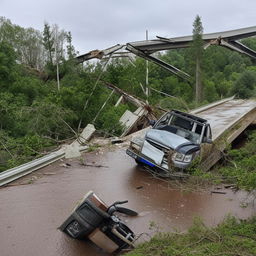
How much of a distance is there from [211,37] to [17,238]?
54.5ft

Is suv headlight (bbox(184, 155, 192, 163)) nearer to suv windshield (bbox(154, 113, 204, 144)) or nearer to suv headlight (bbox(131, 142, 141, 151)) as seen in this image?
suv windshield (bbox(154, 113, 204, 144))

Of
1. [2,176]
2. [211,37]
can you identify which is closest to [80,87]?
[211,37]

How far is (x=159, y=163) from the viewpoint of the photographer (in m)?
10.6

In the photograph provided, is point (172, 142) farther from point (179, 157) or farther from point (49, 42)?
point (49, 42)

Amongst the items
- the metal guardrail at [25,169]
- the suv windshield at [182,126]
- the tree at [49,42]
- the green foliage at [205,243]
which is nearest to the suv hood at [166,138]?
the suv windshield at [182,126]

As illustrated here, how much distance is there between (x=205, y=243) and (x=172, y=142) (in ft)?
17.3

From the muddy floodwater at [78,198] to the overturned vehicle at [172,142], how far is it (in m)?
0.75

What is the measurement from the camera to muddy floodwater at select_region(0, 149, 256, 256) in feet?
21.7

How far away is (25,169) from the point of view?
1116 centimetres

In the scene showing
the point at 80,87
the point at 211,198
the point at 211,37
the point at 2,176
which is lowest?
the point at 211,198

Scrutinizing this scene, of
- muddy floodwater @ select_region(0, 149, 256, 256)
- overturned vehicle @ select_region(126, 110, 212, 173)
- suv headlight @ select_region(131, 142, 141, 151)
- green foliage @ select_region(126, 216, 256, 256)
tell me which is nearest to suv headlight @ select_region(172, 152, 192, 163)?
overturned vehicle @ select_region(126, 110, 212, 173)

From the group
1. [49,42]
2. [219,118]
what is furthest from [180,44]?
[49,42]

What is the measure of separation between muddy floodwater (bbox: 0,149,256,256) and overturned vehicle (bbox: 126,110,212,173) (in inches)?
29.4

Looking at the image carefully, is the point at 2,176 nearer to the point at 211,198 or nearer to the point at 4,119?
the point at 211,198
